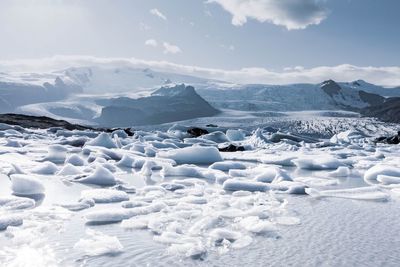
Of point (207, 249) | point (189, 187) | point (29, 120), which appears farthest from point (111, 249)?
point (29, 120)

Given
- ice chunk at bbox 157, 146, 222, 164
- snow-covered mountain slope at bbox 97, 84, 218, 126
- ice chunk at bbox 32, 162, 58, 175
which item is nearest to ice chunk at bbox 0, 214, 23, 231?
ice chunk at bbox 32, 162, 58, 175

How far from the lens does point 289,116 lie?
233 feet

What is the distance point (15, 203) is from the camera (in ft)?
16.5

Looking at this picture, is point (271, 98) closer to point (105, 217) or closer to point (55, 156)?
point (55, 156)

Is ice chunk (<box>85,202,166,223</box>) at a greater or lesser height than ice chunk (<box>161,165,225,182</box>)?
greater

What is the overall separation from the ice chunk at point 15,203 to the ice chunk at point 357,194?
13.7ft

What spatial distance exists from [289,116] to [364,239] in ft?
224

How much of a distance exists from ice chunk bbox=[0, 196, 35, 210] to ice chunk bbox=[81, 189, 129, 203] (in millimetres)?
727

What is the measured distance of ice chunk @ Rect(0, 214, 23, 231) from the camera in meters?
4.14

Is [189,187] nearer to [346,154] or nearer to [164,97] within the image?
[346,154]

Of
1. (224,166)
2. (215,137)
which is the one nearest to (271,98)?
(215,137)

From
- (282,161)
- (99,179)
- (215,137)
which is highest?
(99,179)

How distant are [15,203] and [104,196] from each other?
A: 1.15 m

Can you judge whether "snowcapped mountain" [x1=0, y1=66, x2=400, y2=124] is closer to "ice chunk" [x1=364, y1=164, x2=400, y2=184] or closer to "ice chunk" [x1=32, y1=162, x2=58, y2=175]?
"ice chunk" [x1=364, y1=164, x2=400, y2=184]
